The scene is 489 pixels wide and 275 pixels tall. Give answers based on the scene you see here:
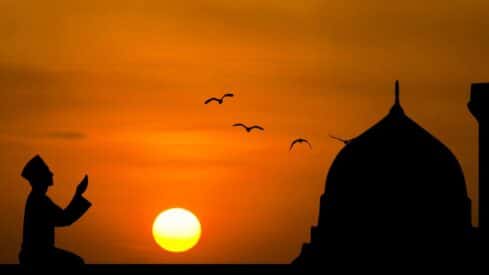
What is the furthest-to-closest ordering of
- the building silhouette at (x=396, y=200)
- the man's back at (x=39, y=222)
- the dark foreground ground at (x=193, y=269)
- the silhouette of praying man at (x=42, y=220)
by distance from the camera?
1. the dark foreground ground at (x=193, y=269)
2. the building silhouette at (x=396, y=200)
3. the man's back at (x=39, y=222)
4. the silhouette of praying man at (x=42, y=220)

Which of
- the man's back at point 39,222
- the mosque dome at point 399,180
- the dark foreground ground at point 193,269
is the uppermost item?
the mosque dome at point 399,180

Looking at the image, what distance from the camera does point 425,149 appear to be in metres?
36.0

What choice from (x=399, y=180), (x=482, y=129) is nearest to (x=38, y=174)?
(x=482, y=129)

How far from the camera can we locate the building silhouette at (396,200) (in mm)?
35844

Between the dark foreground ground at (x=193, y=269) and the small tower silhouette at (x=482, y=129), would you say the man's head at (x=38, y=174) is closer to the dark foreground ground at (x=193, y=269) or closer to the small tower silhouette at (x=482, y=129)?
the small tower silhouette at (x=482, y=129)

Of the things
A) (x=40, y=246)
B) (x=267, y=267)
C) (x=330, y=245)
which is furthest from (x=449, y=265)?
(x=40, y=246)

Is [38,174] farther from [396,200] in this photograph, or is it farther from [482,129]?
[396,200]

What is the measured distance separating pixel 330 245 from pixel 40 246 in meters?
22.6

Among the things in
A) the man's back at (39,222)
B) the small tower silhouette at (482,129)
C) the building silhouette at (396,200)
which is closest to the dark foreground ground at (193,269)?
the building silhouette at (396,200)

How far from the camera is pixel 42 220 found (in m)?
16.0

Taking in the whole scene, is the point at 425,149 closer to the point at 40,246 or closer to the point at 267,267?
the point at 267,267

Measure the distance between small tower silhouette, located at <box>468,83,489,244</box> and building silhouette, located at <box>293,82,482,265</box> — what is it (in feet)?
12.6

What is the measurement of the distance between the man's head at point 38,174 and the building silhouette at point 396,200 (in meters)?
20.8

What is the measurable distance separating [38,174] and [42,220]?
0.61 meters
